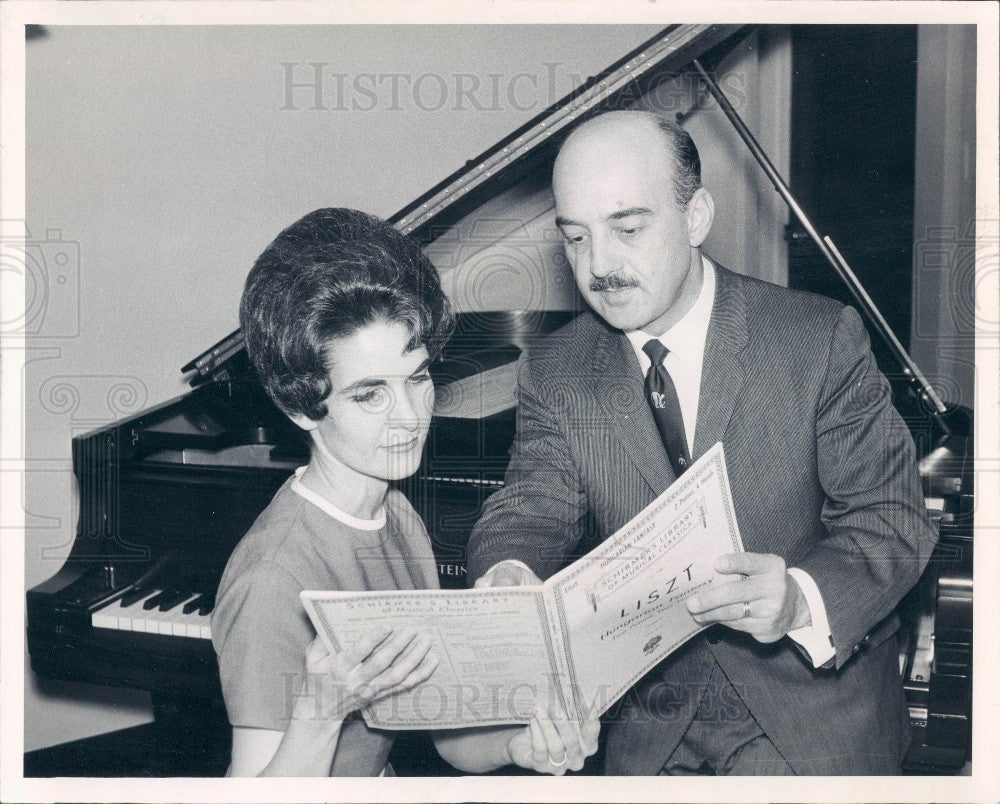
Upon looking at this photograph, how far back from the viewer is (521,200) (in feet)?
6.31

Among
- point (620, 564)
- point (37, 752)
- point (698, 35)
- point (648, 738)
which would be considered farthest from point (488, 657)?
point (698, 35)

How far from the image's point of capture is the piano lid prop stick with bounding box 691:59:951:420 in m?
1.75

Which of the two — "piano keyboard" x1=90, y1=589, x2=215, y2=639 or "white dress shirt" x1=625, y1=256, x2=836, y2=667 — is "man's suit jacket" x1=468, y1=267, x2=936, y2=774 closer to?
"white dress shirt" x1=625, y1=256, x2=836, y2=667

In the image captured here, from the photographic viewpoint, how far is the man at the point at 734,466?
63.7 inches

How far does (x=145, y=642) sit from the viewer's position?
69.1 inches

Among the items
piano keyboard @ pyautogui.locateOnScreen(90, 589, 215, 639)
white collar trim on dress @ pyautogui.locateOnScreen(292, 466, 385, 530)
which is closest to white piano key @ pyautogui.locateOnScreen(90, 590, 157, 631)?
piano keyboard @ pyautogui.locateOnScreen(90, 589, 215, 639)

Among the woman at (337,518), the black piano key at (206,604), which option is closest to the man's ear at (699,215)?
the woman at (337,518)

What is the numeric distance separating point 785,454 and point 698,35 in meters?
0.78

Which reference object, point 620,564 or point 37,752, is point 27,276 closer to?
point 37,752

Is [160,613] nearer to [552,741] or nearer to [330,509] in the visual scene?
[330,509]

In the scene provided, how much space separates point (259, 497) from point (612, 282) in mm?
781

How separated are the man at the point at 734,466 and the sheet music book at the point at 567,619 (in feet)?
0.59

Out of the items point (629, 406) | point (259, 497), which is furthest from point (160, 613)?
point (629, 406)

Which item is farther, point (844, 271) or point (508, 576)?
point (844, 271)
